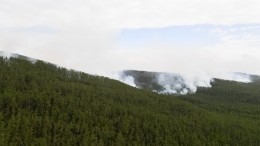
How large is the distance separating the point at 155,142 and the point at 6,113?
68977 mm

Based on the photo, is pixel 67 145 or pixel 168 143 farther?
pixel 168 143

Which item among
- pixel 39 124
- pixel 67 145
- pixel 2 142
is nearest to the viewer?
pixel 2 142

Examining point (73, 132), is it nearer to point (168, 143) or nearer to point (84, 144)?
point (84, 144)

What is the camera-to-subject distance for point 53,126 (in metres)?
195

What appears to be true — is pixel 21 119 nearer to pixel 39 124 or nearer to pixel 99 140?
pixel 39 124

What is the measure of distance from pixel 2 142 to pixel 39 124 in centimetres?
3100

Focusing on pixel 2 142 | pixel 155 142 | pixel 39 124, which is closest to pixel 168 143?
pixel 155 142

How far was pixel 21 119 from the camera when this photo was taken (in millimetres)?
193000

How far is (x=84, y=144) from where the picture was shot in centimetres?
17838

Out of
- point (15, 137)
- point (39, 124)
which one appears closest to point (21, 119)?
point (39, 124)

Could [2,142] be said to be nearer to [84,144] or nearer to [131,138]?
[84,144]

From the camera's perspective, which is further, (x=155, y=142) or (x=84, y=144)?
(x=155, y=142)

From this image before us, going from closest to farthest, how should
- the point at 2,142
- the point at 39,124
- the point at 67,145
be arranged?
the point at 2,142
the point at 67,145
the point at 39,124

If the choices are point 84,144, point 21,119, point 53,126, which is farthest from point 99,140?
point 21,119
